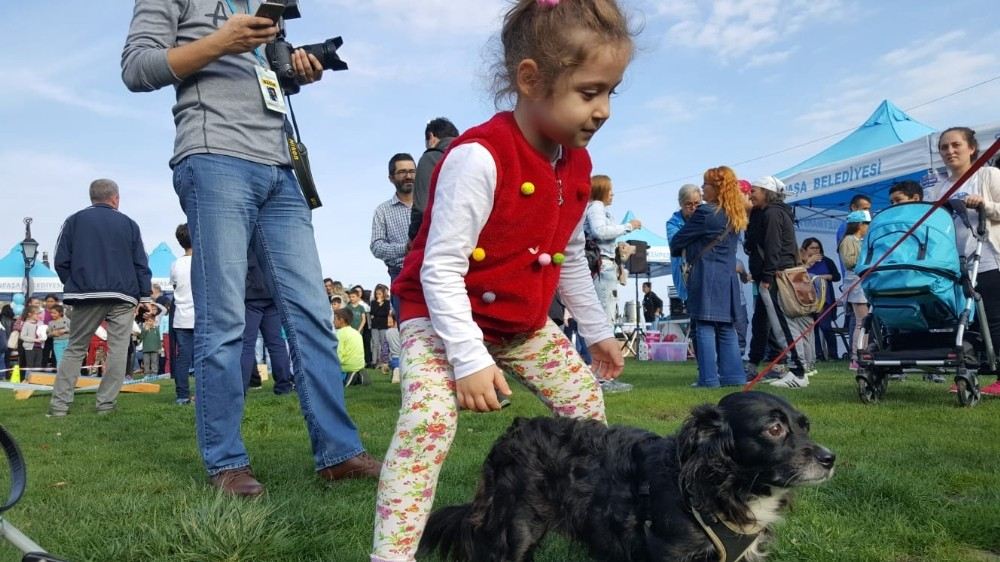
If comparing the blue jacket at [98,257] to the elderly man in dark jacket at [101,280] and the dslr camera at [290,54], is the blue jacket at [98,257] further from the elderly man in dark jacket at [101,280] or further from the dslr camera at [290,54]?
the dslr camera at [290,54]

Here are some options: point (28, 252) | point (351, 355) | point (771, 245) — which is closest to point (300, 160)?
point (771, 245)

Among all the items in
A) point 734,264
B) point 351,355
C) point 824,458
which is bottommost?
point 824,458

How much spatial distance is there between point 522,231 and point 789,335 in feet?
25.1

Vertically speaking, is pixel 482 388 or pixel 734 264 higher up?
pixel 734 264

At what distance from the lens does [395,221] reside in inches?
290

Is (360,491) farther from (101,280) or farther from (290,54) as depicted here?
(101,280)

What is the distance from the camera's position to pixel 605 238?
898 centimetres

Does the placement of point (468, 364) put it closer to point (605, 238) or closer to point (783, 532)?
point (783, 532)

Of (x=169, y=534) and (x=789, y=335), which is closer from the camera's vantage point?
(x=169, y=534)

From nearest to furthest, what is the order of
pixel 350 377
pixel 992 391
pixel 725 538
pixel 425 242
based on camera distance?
1. pixel 725 538
2. pixel 425 242
3. pixel 992 391
4. pixel 350 377

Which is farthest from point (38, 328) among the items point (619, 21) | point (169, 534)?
point (619, 21)

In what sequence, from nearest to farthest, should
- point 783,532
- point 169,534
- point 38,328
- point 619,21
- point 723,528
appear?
point 723,528 → point 619,21 → point 169,534 → point 783,532 → point 38,328

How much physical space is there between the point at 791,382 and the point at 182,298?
7.18 m

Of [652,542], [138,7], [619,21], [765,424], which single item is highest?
[138,7]
